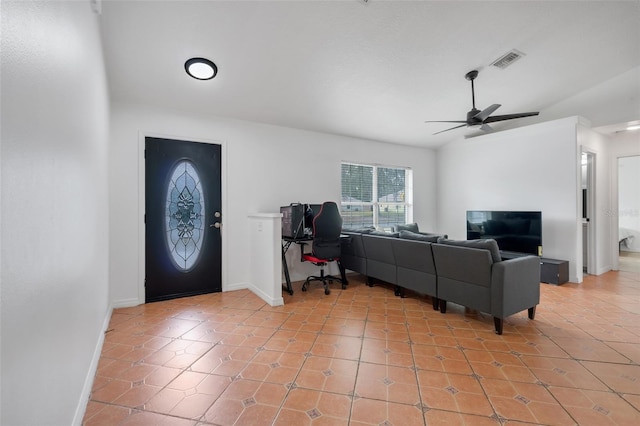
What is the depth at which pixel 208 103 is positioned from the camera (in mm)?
3738

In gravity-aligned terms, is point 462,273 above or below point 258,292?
above

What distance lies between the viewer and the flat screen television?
4.68 meters

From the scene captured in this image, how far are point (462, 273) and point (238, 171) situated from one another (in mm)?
3402

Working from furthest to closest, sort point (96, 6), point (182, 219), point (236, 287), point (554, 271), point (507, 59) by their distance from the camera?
point (554, 271)
point (236, 287)
point (182, 219)
point (507, 59)
point (96, 6)

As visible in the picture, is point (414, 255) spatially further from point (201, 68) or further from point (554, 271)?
point (201, 68)

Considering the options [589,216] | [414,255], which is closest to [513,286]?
[414,255]

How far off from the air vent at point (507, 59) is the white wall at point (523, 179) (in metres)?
1.88

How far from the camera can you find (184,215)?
384 cm

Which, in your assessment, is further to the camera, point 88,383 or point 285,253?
point 285,253

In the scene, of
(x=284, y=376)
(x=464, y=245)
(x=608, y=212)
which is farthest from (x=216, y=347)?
(x=608, y=212)

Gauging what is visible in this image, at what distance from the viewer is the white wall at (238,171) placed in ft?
11.4

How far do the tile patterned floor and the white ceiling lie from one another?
112 inches

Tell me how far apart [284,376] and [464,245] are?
2.24 metres

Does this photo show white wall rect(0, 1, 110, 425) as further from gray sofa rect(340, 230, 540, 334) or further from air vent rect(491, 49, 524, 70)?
air vent rect(491, 49, 524, 70)
